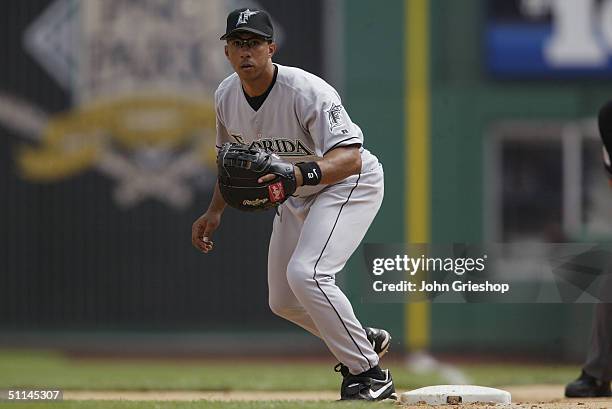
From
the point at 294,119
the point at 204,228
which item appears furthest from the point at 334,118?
the point at 204,228

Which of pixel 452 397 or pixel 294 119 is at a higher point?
pixel 294 119

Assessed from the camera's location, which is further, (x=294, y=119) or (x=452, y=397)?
(x=452, y=397)

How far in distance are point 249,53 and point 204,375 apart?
16.1 ft

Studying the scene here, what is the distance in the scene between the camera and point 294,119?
522cm

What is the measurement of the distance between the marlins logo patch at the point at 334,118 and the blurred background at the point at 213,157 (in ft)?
25.3

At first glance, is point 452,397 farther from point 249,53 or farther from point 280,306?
point 249,53

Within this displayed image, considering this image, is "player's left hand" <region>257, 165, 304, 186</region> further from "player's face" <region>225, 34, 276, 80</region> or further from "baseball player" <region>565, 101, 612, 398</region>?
"baseball player" <region>565, 101, 612, 398</region>

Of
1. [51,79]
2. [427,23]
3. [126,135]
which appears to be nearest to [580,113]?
[427,23]

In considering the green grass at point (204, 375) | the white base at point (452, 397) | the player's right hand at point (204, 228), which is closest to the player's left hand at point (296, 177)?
the player's right hand at point (204, 228)

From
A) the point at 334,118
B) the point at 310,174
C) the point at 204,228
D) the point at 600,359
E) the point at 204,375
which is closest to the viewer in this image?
the point at 310,174

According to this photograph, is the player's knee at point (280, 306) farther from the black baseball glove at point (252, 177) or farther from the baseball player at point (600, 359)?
the baseball player at point (600, 359)

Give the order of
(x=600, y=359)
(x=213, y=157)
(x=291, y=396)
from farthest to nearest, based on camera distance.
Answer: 1. (x=213, y=157)
2. (x=291, y=396)
3. (x=600, y=359)

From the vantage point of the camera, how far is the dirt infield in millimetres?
5555

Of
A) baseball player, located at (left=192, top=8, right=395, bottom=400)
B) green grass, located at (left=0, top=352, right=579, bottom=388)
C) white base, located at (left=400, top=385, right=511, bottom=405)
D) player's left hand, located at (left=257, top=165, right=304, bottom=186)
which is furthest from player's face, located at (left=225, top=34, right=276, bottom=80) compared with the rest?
green grass, located at (left=0, top=352, right=579, bottom=388)
